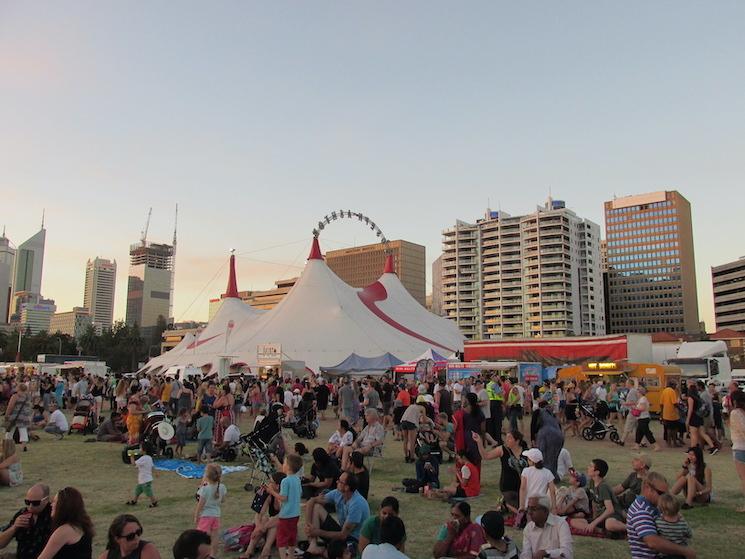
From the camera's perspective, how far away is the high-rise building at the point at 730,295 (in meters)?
98.6

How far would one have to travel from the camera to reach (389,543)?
4145mm

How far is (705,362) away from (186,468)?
67.1ft

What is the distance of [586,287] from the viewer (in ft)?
324

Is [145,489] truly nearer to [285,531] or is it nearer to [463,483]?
[285,531]

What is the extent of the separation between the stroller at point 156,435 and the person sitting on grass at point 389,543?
771cm

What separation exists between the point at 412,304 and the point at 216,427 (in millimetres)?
31390

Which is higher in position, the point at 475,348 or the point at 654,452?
the point at 475,348

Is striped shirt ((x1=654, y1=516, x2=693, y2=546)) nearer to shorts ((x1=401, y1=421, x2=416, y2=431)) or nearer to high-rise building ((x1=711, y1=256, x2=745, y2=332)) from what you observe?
shorts ((x1=401, y1=421, x2=416, y2=431))

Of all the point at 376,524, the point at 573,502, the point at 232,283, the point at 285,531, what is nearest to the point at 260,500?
the point at 285,531

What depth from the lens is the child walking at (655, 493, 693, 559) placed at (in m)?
4.49

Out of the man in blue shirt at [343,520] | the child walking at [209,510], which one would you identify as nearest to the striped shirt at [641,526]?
the man in blue shirt at [343,520]

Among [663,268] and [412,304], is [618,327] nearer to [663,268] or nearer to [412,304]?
[663,268]

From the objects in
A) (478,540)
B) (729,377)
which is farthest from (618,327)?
(478,540)

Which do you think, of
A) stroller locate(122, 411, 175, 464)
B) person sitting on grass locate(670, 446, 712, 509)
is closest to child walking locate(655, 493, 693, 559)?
person sitting on grass locate(670, 446, 712, 509)
